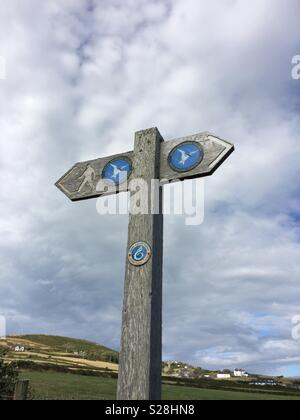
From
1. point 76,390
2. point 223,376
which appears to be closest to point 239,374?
point 223,376

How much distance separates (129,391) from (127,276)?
1086mm

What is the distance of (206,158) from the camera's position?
435 centimetres

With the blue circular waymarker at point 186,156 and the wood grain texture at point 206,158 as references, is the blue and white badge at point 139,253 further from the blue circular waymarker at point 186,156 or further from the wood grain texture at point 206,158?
the blue circular waymarker at point 186,156

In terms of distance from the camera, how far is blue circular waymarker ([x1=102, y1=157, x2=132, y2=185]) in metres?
4.80

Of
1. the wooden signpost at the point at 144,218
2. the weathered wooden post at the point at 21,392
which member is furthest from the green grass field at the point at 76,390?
the wooden signpost at the point at 144,218

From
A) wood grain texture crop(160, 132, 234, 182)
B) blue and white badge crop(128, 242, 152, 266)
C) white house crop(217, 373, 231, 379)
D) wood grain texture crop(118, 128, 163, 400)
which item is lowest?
wood grain texture crop(118, 128, 163, 400)

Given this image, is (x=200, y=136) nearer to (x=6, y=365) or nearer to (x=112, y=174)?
(x=112, y=174)

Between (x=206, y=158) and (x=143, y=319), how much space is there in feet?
5.94

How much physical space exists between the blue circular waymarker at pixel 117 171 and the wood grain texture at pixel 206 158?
17.7 inches

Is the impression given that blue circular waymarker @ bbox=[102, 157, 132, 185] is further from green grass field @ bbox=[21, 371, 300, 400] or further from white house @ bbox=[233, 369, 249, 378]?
white house @ bbox=[233, 369, 249, 378]

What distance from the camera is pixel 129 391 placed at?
3.69 meters

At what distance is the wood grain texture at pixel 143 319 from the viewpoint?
3.70 m

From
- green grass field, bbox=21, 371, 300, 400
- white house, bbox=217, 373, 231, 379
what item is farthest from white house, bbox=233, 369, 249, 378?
green grass field, bbox=21, 371, 300, 400
